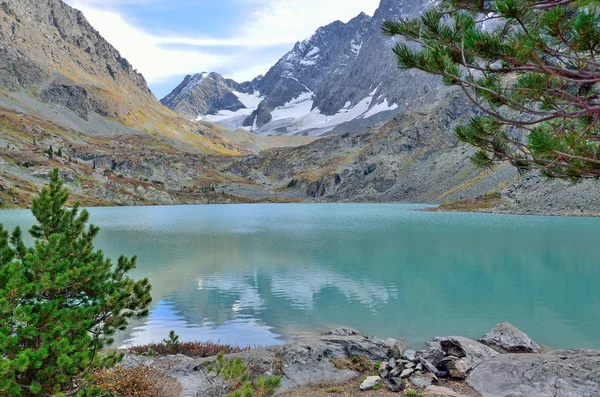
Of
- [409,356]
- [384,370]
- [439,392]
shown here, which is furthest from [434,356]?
[439,392]

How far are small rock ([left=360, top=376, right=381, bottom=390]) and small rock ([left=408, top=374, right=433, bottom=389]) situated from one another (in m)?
0.93

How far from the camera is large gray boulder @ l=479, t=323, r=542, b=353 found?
1657cm

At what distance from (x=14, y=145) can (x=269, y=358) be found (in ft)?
710

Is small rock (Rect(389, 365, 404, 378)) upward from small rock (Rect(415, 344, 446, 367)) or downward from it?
upward

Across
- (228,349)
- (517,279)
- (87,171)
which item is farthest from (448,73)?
(87,171)

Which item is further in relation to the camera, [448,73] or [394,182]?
[394,182]

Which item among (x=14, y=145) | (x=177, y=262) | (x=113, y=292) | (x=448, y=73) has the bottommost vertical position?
→ (x=177, y=262)

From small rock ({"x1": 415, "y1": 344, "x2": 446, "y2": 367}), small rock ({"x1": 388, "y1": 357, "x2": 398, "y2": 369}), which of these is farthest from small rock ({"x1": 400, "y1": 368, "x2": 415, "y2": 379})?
small rock ({"x1": 415, "y1": 344, "x2": 446, "y2": 367})

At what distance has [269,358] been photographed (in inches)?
514

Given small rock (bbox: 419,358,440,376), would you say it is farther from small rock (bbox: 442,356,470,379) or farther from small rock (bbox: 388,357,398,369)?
small rock (bbox: 388,357,398,369)

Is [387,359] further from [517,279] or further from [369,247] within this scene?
[369,247]

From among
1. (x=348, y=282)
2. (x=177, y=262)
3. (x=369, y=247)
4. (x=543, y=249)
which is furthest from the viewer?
(x=369, y=247)

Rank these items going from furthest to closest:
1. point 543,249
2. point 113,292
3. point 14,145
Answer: point 14,145
point 543,249
point 113,292

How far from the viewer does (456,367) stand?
475 inches
